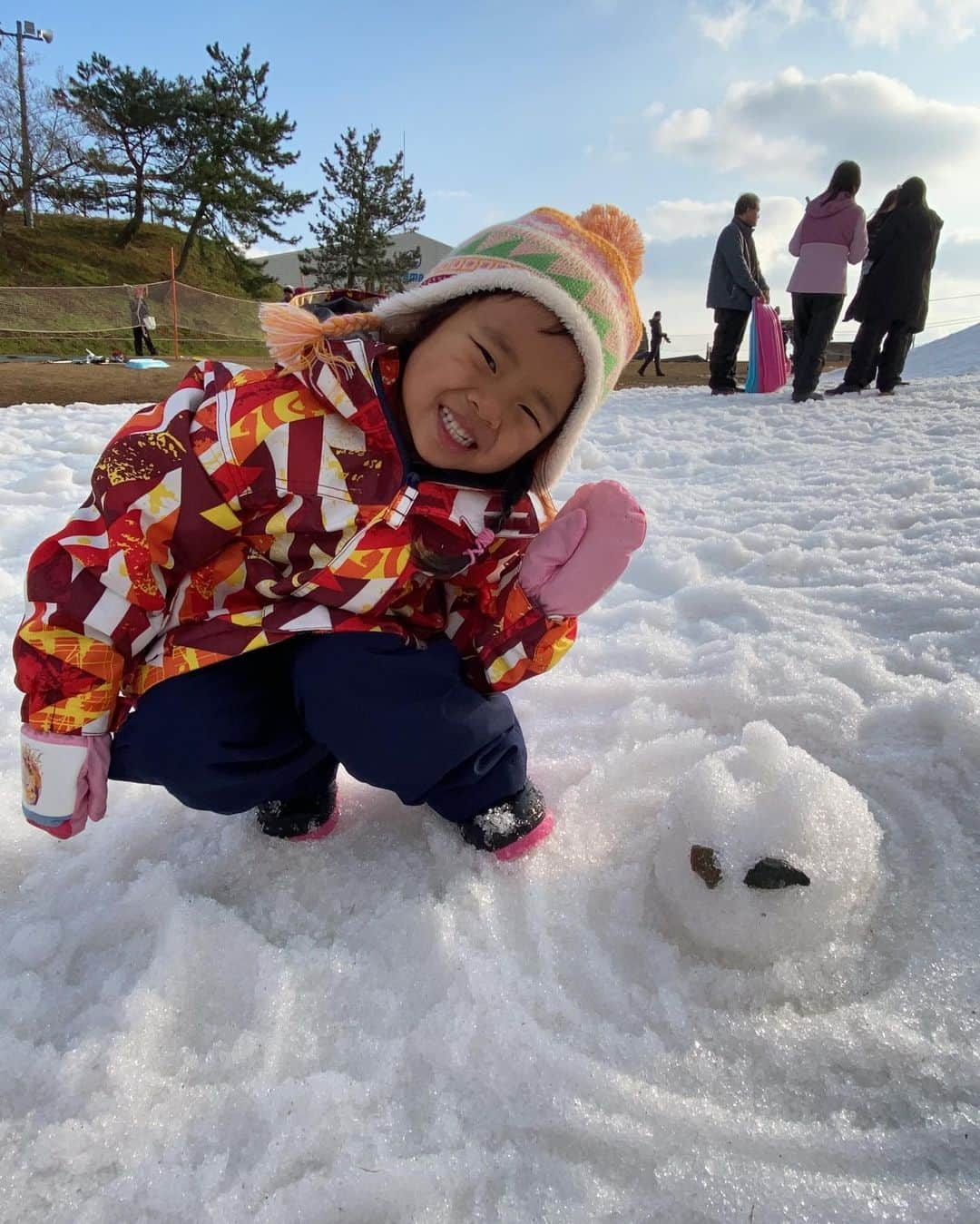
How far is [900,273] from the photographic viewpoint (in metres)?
5.39

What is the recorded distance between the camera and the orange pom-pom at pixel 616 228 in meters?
1.31

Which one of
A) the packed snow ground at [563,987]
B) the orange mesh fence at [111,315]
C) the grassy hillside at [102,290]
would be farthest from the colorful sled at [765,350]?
the orange mesh fence at [111,315]

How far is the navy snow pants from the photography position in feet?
3.63

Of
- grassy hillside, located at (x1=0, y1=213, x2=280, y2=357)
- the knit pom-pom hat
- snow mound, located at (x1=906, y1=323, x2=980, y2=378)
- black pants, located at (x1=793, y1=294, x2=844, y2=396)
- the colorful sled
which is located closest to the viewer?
the knit pom-pom hat

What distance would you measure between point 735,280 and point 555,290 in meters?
5.52

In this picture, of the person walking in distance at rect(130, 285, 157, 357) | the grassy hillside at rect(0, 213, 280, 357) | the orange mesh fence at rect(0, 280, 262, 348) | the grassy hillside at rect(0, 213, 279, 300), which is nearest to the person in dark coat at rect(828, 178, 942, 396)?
the grassy hillside at rect(0, 213, 280, 357)

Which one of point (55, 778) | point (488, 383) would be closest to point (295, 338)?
point (488, 383)

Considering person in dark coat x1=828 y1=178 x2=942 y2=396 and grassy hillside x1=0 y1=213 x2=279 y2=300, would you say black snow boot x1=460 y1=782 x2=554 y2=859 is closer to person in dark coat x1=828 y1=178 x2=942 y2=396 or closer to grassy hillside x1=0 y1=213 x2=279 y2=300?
person in dark coat x1=828 y1=178 x2=942 y2=396

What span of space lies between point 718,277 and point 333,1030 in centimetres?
637

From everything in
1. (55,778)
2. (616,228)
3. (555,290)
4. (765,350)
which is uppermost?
(765,350)

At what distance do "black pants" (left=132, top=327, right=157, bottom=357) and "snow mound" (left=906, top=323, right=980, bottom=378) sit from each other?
11.8 metres

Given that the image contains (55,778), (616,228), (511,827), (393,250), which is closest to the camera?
(55,778)

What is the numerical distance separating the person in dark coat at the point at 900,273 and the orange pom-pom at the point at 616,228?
200 inches

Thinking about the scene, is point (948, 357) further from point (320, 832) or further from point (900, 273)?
point (320, 832)
